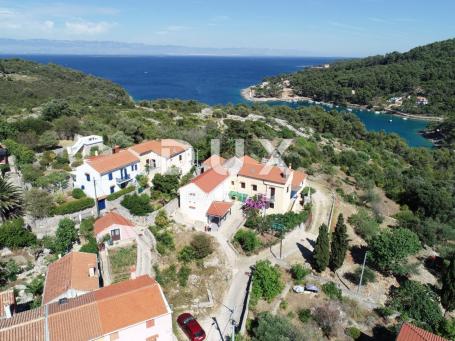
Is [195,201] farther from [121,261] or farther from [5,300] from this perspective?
[5,300]

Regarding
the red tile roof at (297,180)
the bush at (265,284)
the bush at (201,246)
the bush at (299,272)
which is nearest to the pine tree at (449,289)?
the bush at (299,272)

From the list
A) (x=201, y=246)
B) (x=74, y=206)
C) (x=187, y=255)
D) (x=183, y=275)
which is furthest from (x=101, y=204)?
(x=183, y=275)

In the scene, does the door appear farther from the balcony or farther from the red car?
the red car

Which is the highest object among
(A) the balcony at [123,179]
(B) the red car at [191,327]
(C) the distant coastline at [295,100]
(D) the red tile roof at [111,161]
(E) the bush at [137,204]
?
(D) the red tile roof at [111,161]

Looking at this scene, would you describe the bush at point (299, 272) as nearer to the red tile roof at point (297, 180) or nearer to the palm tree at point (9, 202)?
the red tile roof at point (297, 180)

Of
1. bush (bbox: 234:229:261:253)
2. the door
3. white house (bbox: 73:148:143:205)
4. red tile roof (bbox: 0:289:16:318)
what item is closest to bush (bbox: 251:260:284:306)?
bush (bbox: 234:229:261:253)
